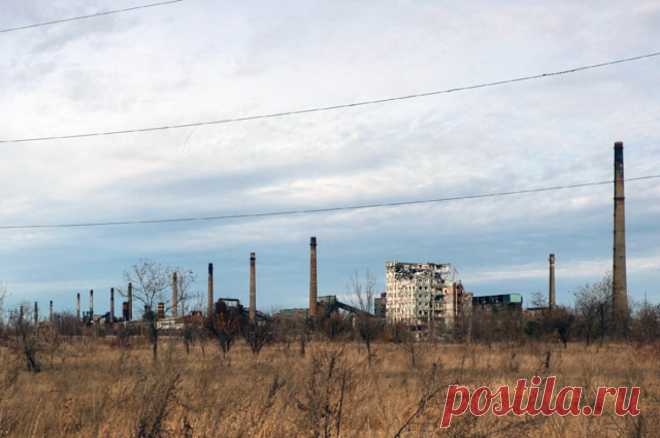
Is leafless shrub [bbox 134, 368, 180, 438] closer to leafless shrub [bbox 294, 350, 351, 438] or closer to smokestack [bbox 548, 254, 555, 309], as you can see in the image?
leafless shrub [bbox 294, 350, 351, 438]

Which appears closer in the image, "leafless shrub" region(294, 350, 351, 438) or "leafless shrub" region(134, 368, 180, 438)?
"leafless shrub" region(134, 368, 180, 438)

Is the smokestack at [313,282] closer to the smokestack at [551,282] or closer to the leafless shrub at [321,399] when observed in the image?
the smokestack at [551,282]

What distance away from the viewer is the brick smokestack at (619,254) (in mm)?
40281

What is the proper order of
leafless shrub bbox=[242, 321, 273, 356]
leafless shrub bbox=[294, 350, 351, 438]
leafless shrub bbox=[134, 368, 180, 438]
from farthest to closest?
leafless shrub bbox=[242, 321, 273, 356] < leafless shrub bbox=[294, 350, 351, 438] < leafless shrub bbox=[134, 368, 180, 438]

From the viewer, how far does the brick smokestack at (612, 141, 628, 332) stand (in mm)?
40281

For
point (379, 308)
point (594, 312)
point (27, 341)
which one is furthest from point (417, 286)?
point (27, 341)

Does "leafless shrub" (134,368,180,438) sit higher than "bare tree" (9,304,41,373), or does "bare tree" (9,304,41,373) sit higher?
"leafless shrub" (134,368,180,438)

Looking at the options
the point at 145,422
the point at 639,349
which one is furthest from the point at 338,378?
the point at 639,349

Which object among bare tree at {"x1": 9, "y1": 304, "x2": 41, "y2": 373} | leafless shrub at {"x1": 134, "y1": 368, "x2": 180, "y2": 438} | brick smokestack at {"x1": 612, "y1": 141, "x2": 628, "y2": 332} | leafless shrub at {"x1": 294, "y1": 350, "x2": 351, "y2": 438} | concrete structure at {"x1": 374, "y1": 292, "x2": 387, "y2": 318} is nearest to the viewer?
leafless shrub at {"x1": 134, "y1": 368, "x2": 180, "y2": 438}

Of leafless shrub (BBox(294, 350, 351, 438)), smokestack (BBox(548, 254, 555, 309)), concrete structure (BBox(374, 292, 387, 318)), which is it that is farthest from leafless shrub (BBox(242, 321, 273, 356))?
smokestack (BBox(548, 254, 555, 309))

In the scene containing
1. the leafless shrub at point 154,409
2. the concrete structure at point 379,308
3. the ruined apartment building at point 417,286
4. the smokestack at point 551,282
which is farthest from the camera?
the ruined apartment building at point 417,286

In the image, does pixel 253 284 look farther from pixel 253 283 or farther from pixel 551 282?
pixel 551 282

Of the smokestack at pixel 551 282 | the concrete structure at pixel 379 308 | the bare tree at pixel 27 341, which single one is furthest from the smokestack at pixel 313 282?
the bare tree at pixel 27 341

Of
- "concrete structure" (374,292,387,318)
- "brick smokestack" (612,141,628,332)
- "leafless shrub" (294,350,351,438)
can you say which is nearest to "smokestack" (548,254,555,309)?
"concrete structure" (374,292,387,318)
